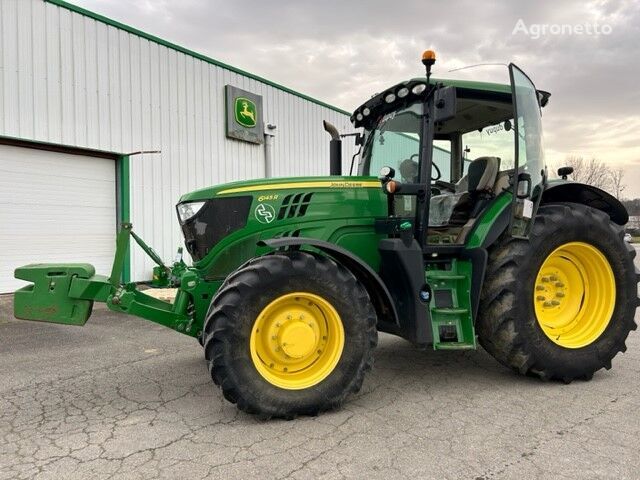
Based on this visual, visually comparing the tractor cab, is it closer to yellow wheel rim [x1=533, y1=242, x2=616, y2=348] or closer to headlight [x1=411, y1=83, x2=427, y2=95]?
headlight [x1=411, y1=83, x2=427, y2=95]

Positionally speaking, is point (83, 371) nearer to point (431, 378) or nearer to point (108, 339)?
point (108, 339)

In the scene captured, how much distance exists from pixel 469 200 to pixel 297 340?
7.31 ft

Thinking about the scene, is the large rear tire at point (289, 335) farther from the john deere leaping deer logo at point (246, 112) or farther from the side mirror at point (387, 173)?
the john deere leaping deer logo at point (246, 112)

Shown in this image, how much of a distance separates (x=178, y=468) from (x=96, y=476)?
42 centimetres

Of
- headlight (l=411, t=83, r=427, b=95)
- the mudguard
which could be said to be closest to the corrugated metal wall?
the mudguard

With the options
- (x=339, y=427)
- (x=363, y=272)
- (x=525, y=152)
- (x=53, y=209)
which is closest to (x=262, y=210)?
(x=363, y=272)

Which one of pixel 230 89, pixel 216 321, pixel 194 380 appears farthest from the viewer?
pixel 230 89

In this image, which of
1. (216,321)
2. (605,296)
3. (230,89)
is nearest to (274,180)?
(216,321)

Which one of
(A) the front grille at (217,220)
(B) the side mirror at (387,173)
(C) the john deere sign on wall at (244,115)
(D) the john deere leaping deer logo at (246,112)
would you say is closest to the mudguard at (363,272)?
(A) the front grille at (217,220)

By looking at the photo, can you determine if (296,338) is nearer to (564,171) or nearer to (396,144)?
(396,144)

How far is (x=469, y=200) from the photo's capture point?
4633 millimetres

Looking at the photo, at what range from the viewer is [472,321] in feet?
12.9

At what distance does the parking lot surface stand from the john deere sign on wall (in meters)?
7.87

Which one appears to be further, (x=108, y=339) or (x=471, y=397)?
(x=108, y=339)
